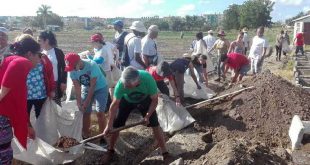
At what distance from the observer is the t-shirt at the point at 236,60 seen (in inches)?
331

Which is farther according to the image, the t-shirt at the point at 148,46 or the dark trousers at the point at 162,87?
the t-shirt at the point at 148,46

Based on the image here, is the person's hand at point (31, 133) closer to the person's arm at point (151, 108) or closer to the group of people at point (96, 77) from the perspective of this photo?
the group of people at point (96, 77)

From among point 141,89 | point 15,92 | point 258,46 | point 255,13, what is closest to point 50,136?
point 141,89

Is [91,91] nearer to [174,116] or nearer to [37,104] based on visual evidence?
[37,104]

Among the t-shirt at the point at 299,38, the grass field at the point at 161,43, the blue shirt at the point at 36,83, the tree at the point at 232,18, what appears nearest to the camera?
the blue shirt at the point at 36,83

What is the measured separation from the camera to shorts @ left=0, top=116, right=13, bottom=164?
3.26 metres

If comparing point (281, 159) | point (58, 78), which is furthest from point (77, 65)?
point (281, 159)

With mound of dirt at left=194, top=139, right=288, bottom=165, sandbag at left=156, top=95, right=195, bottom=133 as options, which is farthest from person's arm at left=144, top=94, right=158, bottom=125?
sandbag at left=156, top=95, right=195, bottom=133

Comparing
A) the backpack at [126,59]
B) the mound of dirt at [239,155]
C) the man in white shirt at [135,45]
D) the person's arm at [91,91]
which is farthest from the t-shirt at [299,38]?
the person's arm at [91,91]

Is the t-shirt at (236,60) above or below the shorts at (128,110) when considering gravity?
above

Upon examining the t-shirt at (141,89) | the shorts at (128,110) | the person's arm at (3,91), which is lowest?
the shorts at (128,110)

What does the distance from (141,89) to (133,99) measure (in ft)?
0.84

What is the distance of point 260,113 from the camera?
243 inches

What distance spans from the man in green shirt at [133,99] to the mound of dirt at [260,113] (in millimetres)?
1566
